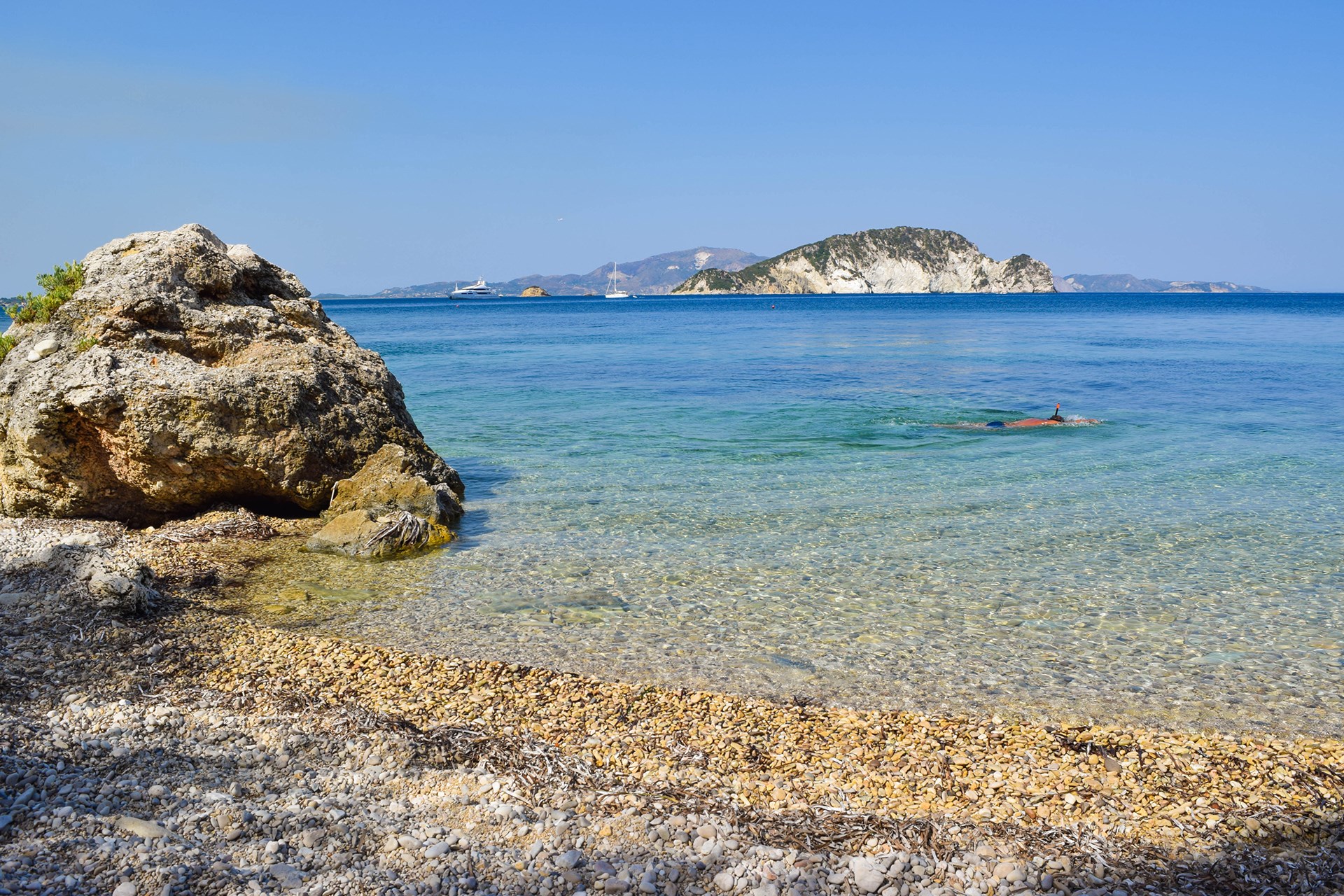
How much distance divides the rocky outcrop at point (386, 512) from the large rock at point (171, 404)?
0.24 meters

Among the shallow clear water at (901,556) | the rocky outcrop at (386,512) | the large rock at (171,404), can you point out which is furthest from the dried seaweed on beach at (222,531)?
the shallow clear water at (901,556)

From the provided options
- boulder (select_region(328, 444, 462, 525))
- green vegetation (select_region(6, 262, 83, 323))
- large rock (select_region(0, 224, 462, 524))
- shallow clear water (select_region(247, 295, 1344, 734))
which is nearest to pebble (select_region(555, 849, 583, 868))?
shallow clear water (select_region(247, 295, 1344, 734))

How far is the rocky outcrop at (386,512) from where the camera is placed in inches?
367

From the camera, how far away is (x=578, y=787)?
4.83 metres

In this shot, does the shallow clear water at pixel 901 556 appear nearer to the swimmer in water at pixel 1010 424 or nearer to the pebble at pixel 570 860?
the swimmer in water at pixel 1010 424

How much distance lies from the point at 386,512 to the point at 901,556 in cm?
553

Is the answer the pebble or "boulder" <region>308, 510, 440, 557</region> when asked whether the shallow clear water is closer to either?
"boulder" <region>308, 510, 440, 557</region>

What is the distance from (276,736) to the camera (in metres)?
5.22

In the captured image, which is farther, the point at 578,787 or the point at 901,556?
the point at 901,556

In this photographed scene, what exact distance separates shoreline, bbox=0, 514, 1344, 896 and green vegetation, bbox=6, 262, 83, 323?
5.54 meters

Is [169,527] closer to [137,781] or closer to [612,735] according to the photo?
[137,781]

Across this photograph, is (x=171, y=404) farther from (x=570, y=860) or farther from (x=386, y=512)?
(x=570, y=860)

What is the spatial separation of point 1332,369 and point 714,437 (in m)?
24.0

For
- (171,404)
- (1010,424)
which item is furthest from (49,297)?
(1010,424)
